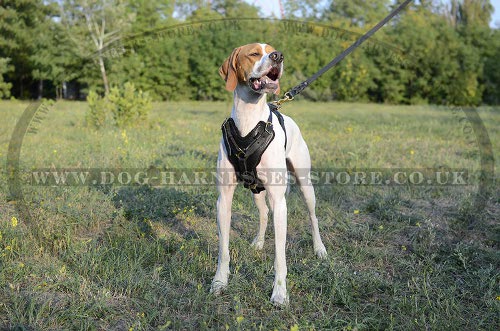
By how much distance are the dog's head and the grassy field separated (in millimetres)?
1369

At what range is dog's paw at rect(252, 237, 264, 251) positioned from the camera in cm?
376

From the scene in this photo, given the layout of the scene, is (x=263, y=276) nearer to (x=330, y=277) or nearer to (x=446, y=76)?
(x=330, y=277)

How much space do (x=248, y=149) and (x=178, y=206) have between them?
6.31 feet

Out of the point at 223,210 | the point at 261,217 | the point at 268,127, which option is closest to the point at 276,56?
the point at 268,127

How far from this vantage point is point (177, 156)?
6.95m

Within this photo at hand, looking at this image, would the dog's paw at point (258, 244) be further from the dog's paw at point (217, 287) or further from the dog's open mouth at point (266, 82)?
the dog's open mouth at point (266, 82)

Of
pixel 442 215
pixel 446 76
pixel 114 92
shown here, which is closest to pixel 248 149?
pixel 442 215

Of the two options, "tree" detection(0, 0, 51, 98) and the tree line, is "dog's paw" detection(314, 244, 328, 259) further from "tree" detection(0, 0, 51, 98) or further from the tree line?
"tree" detection(0, 0, 51, 98)

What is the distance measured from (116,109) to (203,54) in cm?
1846

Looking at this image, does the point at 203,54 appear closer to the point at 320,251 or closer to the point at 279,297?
the point at 320,251

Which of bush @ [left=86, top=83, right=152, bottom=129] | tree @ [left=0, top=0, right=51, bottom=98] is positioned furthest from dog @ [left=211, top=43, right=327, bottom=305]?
tree @ [left=0, top=0, right=51, bottom=98]

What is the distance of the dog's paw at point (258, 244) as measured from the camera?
3755 mm

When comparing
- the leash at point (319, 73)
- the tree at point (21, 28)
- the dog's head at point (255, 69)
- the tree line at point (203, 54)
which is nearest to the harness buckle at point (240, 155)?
the dog's head at point (255, 69)

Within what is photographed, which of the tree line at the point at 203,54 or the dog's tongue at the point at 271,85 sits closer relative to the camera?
the dog's tongue at the point at 271,85
